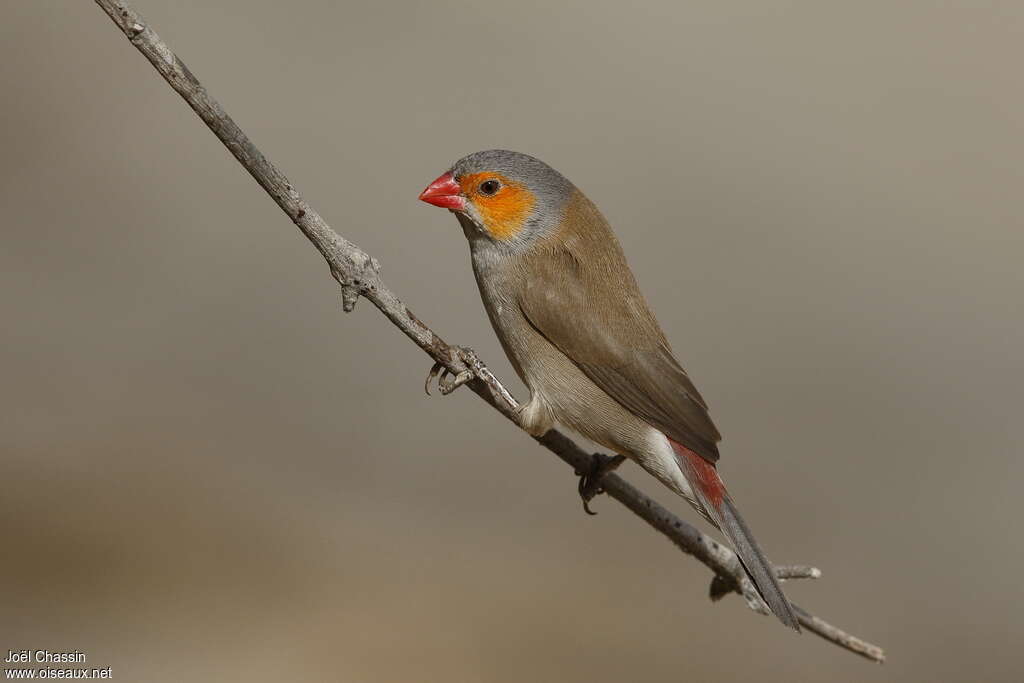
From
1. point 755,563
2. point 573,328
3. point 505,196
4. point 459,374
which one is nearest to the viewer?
point 459,374

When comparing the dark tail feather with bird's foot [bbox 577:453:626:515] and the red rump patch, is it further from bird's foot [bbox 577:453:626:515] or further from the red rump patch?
bird's foot [bbox 577:453:626:515]

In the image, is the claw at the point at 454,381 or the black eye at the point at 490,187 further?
the black eye at the point at 490,187

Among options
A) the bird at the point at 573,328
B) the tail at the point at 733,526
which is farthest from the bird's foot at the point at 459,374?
the tail at the point at 733,526

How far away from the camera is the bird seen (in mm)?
3346

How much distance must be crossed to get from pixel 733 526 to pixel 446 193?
4.54 ft

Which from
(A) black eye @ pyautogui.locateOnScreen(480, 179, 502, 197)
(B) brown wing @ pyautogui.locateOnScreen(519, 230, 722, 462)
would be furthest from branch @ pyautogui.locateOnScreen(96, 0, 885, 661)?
(A) black eye @ pyautogui.locateOnScreen(480, 179, 502, 197)

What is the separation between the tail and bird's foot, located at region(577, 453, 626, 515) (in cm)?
27

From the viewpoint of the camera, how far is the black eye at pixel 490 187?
3473 millimetres

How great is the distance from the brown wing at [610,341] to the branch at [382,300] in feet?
0.83

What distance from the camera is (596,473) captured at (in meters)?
3.50

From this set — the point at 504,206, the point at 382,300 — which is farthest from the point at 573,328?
the point at 382,300

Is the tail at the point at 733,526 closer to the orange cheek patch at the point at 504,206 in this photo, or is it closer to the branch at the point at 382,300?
the branch at the point at 382,300

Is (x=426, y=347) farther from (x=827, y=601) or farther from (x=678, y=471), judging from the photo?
(x=827, y=601)

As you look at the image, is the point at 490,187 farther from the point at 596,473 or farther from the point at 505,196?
the point at 596,473
